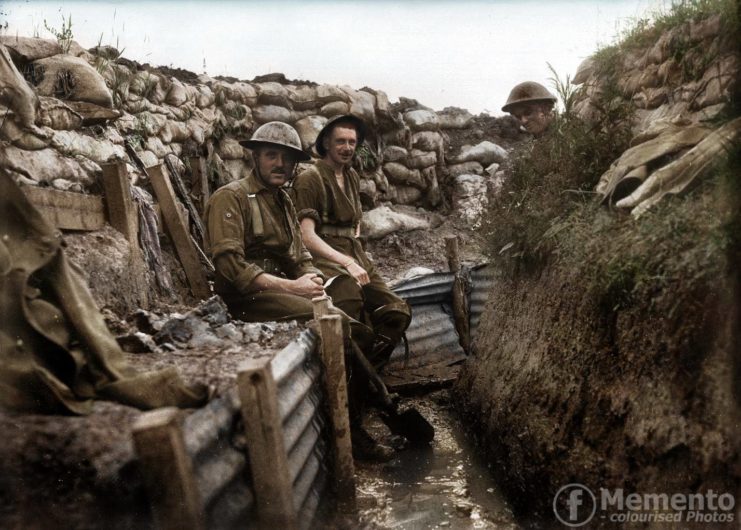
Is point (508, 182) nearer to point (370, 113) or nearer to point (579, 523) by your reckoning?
point (579, 523)

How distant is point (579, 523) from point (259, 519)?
153cm

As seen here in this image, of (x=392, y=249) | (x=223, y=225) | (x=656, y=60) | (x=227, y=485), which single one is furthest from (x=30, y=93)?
(x=392, y=249)

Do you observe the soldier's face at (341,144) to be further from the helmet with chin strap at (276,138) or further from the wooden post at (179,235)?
the wooden post at (179,235)

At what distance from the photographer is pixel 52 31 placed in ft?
18.2

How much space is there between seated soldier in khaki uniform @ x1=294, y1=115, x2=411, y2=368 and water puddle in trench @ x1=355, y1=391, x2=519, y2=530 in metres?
1.03

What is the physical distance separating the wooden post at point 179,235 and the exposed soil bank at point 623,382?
254cm

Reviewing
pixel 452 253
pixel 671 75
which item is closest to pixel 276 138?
pixel 671 75

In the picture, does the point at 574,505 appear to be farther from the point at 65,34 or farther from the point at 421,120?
the point at 421,120

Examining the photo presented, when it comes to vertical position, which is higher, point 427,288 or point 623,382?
point 623,382

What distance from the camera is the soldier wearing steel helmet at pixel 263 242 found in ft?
13.5

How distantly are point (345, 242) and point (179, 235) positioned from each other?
1476mm

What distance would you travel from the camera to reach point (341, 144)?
208 inches

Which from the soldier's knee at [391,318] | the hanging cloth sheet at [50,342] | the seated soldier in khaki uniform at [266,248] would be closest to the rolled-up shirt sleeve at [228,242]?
the seated soldier in khaki uniform at [266,248]

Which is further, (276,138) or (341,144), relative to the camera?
(341,144)
